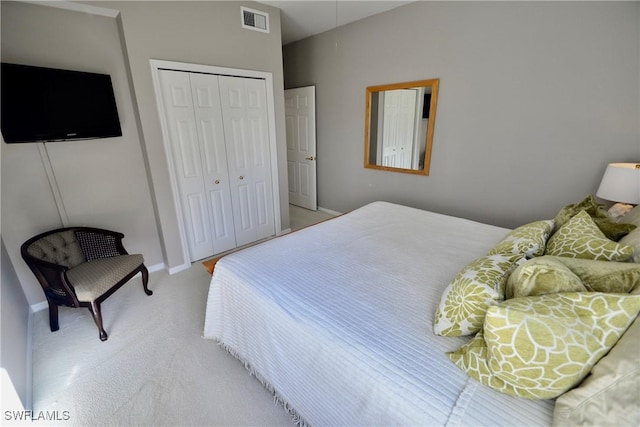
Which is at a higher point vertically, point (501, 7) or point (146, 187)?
point (501, 7)

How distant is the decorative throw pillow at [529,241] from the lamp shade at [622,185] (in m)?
0.87

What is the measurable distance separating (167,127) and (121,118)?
37 centimetres

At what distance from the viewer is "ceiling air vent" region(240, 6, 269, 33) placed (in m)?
2.73

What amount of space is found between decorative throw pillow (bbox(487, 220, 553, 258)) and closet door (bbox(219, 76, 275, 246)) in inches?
102

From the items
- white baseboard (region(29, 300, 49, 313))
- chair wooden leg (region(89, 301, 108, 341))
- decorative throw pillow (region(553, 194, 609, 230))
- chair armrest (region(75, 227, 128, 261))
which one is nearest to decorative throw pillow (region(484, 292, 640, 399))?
decorative throw pillow (region(553, 194, 609, 230))

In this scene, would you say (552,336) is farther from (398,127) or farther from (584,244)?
(398,127)

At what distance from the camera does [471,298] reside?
3.23 ft

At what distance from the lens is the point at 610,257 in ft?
3.35

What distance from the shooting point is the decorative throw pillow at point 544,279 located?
836 mm

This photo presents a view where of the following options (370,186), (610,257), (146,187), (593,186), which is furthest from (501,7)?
(146,187)

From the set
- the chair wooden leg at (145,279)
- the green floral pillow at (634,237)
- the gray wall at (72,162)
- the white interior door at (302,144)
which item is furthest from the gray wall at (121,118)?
the green floral pillow at (634,237)

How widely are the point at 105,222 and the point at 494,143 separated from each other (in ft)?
12.3

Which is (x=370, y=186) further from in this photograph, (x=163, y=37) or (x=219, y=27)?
(x=163, y=37)
